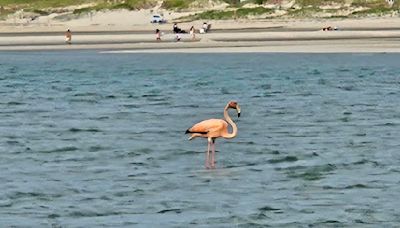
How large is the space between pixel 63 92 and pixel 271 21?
57.2 metres

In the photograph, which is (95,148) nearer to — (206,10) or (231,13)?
(231,13)

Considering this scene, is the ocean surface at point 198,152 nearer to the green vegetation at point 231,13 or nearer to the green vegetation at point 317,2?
the green vegetation at point 231,13

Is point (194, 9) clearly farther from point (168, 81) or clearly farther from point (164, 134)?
point (164, 134)

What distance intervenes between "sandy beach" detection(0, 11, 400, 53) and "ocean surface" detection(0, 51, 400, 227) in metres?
18.5

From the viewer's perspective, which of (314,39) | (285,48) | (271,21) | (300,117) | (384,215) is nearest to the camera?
(384,215)

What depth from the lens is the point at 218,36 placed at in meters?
79.5

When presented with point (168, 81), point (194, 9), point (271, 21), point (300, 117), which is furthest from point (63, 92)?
point (194, 9)

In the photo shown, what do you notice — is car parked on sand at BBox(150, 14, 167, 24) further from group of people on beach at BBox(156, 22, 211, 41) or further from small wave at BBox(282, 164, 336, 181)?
small wave at BBox(282, 164, 336, 181)

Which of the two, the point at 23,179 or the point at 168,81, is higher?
the point at 23,179

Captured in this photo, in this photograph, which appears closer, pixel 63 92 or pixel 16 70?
pixel 63 92

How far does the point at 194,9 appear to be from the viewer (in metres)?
110

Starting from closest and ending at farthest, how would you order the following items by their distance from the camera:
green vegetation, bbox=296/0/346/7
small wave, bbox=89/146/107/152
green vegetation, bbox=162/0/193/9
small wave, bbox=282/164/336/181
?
small wave, bbox=282/164/336/181
small wave, bbox=89/146/107/152
green vegetation, bbox=296/0/346/7
green vegetation, bbox=162/0/193/9

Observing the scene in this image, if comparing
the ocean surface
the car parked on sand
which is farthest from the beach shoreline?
the ocean surface

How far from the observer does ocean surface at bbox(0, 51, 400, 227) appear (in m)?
18.0
